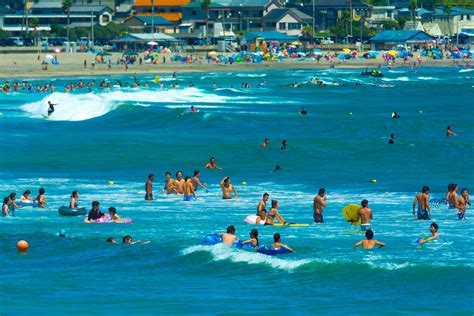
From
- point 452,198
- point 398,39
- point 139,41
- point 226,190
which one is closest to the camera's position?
point 452,198

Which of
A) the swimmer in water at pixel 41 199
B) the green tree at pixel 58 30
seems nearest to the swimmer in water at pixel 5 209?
the swimmer in water at pixel 41 199

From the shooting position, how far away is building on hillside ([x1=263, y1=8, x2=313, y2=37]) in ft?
515

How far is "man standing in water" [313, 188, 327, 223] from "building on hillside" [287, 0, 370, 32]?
458 ft

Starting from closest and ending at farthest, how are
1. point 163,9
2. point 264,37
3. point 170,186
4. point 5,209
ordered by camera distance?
point 5,209, point 170,186, point 264,37, point 163,9

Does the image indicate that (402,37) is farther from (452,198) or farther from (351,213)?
(351,213)

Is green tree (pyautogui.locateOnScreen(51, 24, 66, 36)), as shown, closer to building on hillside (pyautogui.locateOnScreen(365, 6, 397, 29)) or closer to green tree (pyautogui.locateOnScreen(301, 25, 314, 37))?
green tree (pyautogui.locateOnScreen(301, 25, 314, 37))

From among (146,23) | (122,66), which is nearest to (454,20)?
(146,23)

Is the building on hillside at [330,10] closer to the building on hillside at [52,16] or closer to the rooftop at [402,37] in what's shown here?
the rooftop at [402,37]

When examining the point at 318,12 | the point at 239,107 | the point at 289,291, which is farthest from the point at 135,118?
the point at 318,12

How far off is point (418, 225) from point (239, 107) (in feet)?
149

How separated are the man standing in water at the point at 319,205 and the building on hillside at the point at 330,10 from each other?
458ft

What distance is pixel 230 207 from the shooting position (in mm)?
31328

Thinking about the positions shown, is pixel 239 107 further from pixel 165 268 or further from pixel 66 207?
pixel 165 268

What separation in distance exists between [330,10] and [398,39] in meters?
26.0
